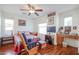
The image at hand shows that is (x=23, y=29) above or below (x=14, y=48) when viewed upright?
above

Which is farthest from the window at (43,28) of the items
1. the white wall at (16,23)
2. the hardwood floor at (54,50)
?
the hardwood floor at (54,50)

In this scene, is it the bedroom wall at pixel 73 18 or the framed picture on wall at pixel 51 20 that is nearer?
the bedroom wall at pixel 73 18

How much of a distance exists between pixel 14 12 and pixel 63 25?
3.92ft

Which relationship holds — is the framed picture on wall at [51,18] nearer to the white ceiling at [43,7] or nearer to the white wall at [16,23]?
the white ceiling at [43,7]

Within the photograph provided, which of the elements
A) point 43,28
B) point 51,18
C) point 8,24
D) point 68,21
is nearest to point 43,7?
point 51,18

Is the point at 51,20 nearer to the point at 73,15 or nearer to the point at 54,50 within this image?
the point at 73,15

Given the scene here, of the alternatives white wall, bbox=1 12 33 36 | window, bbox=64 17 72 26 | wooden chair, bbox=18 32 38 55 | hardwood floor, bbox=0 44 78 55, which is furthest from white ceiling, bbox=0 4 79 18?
hardwood floor, bbox=0 44 78 55

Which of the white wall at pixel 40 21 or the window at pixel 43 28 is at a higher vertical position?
the white wall at pixel 40 21

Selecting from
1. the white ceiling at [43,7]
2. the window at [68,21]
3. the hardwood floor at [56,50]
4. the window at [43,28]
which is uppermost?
A: the white ceiling at [43,7]

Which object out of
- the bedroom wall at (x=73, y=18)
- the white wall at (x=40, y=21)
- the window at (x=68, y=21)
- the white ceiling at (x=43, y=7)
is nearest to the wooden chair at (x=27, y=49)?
the white wall at (x=40, y=21)

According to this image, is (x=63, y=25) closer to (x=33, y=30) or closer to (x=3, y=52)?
(x=33, y=30)

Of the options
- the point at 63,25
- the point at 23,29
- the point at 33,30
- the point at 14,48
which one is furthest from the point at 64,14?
the point at 14,48

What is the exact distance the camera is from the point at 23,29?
81.5 inches
